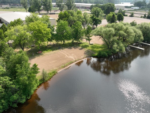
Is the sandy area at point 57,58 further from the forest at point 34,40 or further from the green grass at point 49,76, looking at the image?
the forest at point 34,40

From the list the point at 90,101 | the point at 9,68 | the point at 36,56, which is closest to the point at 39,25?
the point at 36,56

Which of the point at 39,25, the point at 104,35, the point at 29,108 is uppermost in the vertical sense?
the point at 39,25

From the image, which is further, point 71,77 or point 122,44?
point 122,44

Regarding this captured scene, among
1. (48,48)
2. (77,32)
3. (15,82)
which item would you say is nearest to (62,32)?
(77,32)

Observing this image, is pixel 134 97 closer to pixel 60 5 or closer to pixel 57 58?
pixel 57 58

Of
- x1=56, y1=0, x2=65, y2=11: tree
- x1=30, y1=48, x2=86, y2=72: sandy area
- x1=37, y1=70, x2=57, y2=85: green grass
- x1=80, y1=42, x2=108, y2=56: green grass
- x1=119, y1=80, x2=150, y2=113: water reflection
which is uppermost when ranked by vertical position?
x1=56, y1=0, x2=65, y2=11: tree

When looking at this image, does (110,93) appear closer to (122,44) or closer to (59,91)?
(59,91)

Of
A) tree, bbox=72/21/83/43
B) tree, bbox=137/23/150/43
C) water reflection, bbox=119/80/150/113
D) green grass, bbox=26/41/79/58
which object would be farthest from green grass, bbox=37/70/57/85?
tree, bbox=137/23/150/43

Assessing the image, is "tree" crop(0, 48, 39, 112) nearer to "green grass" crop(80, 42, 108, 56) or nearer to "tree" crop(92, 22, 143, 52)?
"green grass" crop(80, 42, 108, 56)
